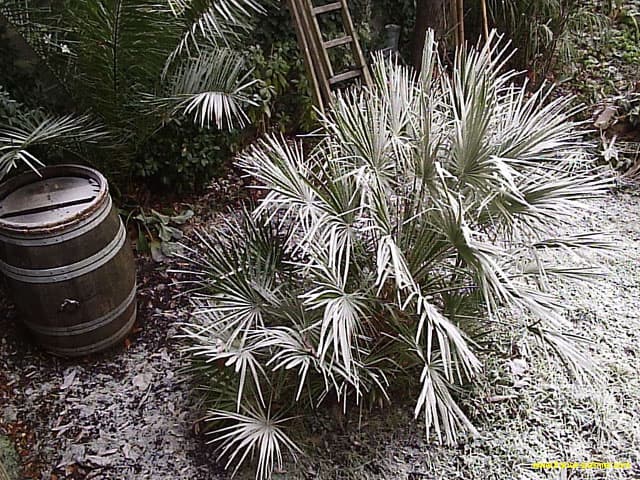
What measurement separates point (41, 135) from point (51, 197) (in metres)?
0.23

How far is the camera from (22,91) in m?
2.52

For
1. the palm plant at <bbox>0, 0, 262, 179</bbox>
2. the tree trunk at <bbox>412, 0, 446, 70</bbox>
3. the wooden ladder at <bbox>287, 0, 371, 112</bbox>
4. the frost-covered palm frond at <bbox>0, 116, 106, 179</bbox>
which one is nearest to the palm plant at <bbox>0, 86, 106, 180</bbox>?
the frost-covered palm frond at <bbox>0, 116, 106, 179</bbox>

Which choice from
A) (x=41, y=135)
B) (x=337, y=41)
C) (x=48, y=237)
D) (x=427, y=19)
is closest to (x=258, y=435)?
(x=48, y=237)

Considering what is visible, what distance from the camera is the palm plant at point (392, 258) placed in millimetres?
1661

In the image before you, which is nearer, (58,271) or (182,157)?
(58,271)

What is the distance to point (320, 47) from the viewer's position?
2996mm

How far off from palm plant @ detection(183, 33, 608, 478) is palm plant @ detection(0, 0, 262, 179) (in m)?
0.58

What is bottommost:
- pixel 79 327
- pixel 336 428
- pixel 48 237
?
pixel 336 428

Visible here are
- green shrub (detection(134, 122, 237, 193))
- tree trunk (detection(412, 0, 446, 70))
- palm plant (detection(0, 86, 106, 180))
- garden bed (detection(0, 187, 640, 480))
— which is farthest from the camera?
tree trunk (detection(412, 0, 446, 70))

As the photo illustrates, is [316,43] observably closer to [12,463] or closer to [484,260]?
[484,260]

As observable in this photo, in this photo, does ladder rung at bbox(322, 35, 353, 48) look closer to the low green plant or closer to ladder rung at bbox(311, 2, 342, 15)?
ladder rung at bbox(311, 2, 342, 15)

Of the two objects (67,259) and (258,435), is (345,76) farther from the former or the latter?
(258,435)

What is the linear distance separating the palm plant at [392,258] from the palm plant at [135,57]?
58 centimetres

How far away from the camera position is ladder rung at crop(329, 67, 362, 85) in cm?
303
